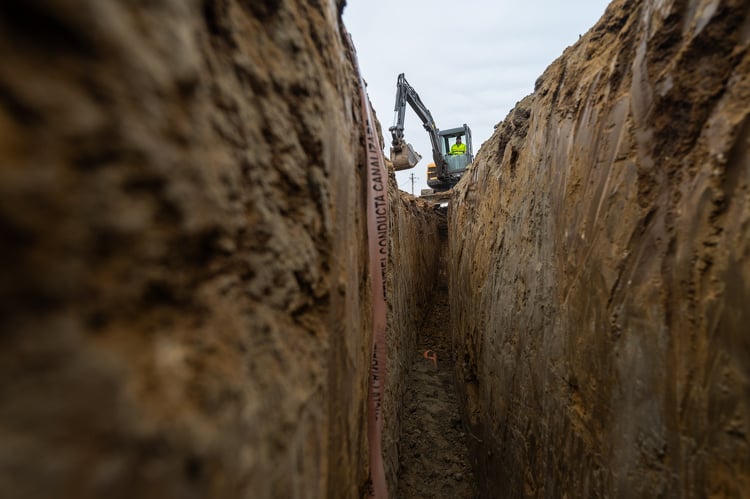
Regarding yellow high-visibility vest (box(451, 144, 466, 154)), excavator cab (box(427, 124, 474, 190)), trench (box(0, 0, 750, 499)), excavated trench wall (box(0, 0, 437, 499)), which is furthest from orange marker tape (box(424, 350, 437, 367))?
yellow high-visibility vest (box(451, 144, 466, 154))

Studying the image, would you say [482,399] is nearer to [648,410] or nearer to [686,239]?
[648,410]

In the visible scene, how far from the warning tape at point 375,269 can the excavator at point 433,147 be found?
684cm

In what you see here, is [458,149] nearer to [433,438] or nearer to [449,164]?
[449,164]

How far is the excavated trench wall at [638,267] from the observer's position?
0.99 metres

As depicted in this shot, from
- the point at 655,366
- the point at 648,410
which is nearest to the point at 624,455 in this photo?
the point at 648,410

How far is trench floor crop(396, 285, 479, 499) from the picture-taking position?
3.05 meters

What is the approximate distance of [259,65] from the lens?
667 mm

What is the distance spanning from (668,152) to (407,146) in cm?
755

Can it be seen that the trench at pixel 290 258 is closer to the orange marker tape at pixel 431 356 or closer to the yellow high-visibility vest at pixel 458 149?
the orange marker tape at pixel 431 356

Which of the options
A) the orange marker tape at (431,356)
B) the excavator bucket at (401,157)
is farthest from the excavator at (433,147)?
the orange marker tape at (431,356)

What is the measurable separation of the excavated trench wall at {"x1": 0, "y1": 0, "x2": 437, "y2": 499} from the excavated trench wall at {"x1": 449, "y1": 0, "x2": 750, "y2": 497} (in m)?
1.15

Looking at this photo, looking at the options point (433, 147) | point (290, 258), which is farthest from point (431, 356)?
point (433, 147)

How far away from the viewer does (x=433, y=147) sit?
405 inches

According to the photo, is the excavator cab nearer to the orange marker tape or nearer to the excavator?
the excavator
